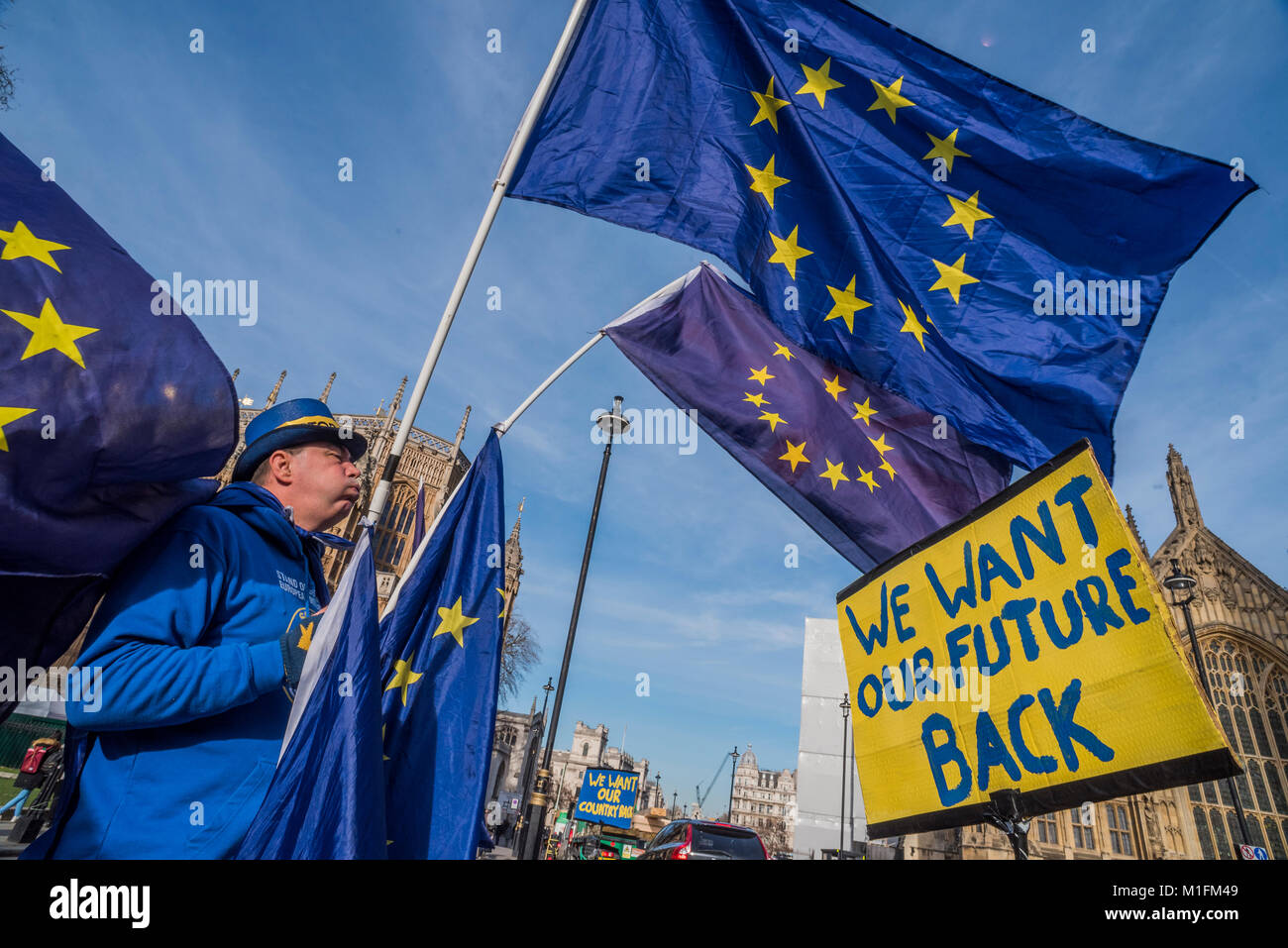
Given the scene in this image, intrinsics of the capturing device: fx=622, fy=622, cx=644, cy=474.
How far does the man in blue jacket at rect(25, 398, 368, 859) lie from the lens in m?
1.64

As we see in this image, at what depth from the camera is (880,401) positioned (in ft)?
20.2

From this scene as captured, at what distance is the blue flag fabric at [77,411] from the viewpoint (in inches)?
53.2

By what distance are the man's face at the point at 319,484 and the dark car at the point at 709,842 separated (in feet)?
27.3

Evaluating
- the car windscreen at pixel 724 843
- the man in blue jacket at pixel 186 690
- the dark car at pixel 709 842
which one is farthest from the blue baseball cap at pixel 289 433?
the car windscreen at pixel 724 843

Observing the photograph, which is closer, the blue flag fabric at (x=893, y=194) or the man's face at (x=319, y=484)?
the man's face at (x=319, y=484)

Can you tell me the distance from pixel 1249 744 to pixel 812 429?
3464cm

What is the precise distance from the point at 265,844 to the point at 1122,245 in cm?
623

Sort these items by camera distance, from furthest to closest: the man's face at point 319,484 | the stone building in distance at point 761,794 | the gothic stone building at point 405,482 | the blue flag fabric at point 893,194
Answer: the stone building in distance at point 761,794 < the gothic stone building at point 405,482 < the blue flag fabric at point 893,194 < the man's face at point 319,484

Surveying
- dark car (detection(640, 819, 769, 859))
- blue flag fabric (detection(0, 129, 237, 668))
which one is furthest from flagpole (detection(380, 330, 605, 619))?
dark car (detection(640, 819, 769, 859))

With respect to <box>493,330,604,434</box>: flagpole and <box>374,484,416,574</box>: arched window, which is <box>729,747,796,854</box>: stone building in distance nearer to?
<box>374,484,416,574</box>: arched window

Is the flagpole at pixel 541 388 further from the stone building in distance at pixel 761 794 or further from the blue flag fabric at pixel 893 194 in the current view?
the stone building in distance at pixel 761 794

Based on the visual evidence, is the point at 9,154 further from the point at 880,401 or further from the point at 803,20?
the point at 880,401

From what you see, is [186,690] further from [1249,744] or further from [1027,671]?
[1249,744]
